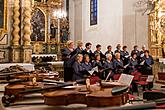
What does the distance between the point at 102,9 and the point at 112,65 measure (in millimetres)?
7769

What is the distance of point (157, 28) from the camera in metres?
13.0

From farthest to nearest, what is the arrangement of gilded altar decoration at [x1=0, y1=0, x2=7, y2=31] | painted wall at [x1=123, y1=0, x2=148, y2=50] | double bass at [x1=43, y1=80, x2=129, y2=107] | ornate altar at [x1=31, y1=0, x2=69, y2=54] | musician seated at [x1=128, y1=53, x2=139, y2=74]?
ornate altar at [x1=31, y1=0, x2=69, y2=54] < painted wall at [x1=123, y1=0, x2=148, y2=50] < gilded altar decoration at [x1=0, y1=0, x2=7, y2=31] < musician seated at [x1=128, y1=53, x2=139, y2=74] < double bass at [x1=43, y1=80, x2=129, y2=107]

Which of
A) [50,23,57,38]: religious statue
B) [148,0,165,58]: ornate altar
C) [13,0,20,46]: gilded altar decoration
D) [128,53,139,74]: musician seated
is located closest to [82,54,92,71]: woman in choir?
[128,53,139,74]: musician seated

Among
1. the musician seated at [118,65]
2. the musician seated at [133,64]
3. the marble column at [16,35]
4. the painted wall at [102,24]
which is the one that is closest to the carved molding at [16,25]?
the marble column at [16,35]

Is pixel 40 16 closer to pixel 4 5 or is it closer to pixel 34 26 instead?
pixel 34 26

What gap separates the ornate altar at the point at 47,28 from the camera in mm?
17797

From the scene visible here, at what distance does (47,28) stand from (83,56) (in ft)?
30.9

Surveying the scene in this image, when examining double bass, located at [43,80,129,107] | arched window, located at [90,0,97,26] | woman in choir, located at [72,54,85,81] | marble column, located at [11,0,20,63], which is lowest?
double bass, located at [43,80,129,107]

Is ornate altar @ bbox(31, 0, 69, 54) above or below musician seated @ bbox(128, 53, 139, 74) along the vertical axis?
above

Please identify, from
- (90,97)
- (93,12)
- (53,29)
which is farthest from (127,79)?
(53,29)

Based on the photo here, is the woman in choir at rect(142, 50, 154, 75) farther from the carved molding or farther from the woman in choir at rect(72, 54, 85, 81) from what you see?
the carved molding

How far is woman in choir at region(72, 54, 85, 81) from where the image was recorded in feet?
28.0

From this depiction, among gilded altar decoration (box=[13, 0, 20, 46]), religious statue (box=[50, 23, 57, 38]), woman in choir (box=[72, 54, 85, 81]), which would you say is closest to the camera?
woman in choir (box=[72, 54, 85, 81])

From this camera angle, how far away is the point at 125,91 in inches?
194
